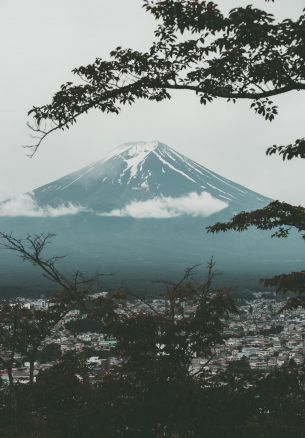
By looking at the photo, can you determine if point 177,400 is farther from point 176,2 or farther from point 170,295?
point 176,2

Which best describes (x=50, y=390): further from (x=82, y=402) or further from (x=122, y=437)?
(x=122, y=437)

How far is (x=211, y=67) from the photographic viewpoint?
6.27 meters

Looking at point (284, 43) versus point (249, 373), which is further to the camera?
point (249, 373)

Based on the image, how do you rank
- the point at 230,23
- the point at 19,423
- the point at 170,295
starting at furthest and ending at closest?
the point at 170,295 → the point at 19,423 → the point at 230,23

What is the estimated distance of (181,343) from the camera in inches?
383

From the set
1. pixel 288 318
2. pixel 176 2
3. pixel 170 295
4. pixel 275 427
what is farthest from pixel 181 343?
pixel 288 318

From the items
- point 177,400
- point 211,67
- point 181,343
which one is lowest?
point 177,400

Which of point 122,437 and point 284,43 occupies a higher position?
point 284,43

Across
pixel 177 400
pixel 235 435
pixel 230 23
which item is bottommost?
pixel 235 435

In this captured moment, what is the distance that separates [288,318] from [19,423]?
52.3 meters

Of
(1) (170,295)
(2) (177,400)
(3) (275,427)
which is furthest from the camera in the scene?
(1) (170,295)

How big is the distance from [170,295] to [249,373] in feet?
7.62

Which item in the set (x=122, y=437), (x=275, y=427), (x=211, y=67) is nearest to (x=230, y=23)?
(x=211, y=67)

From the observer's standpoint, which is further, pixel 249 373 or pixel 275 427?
pixel 249 373
